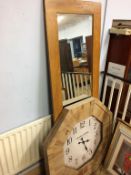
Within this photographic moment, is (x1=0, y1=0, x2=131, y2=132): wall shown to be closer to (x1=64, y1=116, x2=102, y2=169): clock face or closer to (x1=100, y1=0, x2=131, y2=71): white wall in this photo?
(x1=64, y1=116, x2=102, y2=169): clock face

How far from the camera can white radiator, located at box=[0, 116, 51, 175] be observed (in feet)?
4.28

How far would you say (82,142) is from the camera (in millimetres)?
1615

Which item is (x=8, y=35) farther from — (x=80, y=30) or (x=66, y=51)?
(x=80, y=30)

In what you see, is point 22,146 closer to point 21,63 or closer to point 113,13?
point 21,63

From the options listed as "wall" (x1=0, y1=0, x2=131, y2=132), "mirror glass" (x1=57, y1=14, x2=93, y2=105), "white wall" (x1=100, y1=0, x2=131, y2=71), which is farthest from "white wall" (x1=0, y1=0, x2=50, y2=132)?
"white wall" (x1=100, y1=0, x2=131, y2=71)

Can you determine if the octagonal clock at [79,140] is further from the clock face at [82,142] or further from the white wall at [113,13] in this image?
the white wall at [113,13]

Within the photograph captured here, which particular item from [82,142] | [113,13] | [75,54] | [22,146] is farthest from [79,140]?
[113,13]

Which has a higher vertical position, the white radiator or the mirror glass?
the mirror glass

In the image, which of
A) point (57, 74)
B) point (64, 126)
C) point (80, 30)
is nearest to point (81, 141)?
point (64, 126)

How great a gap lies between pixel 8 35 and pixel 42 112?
659 mm

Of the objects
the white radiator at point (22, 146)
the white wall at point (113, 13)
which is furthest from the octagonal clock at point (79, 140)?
the white wall at point (113, 13)

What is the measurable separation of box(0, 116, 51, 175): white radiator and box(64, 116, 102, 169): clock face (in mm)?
→ 233

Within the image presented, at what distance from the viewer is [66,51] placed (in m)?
1.38

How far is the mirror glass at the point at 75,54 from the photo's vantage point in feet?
4.36
